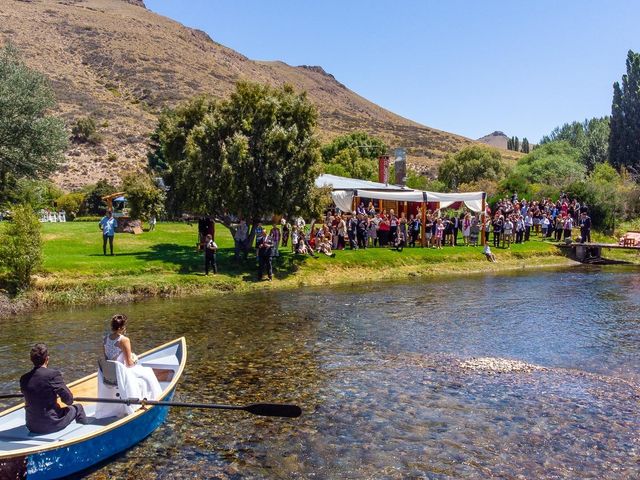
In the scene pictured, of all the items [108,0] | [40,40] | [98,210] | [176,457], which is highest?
[108,0]

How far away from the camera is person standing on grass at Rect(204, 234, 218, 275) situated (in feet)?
83.7

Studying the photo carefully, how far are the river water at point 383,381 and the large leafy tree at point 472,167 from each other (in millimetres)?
54918

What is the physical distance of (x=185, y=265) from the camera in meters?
26.7

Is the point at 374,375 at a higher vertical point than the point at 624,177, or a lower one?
lower

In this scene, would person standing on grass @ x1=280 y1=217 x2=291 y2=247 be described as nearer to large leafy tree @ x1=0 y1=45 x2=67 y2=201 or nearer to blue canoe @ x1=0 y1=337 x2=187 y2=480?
large leafy tree @ x1=0 y1=45 x2=67 y2=201

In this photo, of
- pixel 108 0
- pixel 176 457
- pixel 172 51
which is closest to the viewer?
pixel 176 457

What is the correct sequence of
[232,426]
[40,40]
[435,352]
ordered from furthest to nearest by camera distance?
[40,40], [435,352], [232,426]

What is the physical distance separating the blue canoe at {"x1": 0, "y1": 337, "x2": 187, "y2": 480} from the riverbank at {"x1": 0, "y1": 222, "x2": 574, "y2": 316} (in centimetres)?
1264

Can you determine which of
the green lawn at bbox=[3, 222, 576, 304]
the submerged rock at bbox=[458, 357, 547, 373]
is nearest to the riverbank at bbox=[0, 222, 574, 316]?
the green lawn at bbox=[3, 222, 576, 304]

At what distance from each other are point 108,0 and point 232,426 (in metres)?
177

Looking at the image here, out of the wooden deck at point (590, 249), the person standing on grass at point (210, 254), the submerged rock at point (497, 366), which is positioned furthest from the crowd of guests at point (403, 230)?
the submerged rock at point (497, 366)

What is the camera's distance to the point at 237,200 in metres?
27.0

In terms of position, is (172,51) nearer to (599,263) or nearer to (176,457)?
(599,263)

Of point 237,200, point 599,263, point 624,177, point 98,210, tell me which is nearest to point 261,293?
point 237,200
